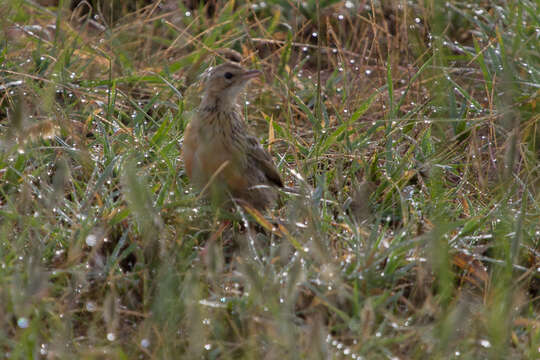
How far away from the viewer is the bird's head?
4621mm

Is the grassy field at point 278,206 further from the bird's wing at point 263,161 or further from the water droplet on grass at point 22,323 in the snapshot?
the bird's wing at point 263,161

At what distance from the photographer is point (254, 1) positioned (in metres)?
6.90

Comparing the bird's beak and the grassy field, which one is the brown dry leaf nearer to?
the grassy field

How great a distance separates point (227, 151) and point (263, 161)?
23cm

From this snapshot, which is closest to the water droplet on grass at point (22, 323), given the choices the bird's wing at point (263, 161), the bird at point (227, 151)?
the bird at point (227, 151)

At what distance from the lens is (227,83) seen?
183 inches

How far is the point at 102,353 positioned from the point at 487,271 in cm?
198

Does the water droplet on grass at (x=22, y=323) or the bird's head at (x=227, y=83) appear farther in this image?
the bird's head at (x=227, y=83)

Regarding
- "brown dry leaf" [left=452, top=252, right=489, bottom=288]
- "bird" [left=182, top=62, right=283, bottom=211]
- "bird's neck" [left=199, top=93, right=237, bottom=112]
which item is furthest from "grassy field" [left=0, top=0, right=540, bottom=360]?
"bird's neck" [left=199, top=93, right=237, bottom=112]

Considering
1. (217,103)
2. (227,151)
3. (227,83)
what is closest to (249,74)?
(227,83)

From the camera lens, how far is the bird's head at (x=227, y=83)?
15.2ft

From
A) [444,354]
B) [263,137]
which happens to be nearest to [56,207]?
[263,137]

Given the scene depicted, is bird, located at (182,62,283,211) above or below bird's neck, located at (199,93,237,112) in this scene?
below

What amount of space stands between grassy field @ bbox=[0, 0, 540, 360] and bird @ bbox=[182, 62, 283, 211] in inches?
4.6
